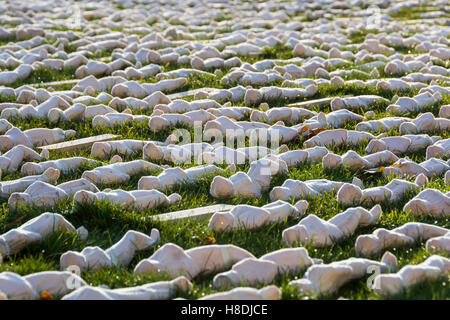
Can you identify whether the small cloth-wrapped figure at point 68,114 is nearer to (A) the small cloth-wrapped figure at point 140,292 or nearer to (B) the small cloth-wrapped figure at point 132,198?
(B) the small cloth-wrapped figure at point 132,198

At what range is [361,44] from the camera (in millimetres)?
6559

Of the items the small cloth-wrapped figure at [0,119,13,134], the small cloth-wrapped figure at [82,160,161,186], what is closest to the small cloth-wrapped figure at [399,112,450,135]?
the small cloth-wrapped figure at [82,160,161,186]

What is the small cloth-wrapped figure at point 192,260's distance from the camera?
2215 millimetres

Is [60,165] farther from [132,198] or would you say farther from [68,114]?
[68,114]

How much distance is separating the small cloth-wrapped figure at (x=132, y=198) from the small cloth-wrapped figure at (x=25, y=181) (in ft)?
1.08

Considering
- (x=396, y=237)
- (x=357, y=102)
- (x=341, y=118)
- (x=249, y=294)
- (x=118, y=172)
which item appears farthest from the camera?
(x=357, y=102)

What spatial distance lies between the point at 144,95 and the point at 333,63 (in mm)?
1876

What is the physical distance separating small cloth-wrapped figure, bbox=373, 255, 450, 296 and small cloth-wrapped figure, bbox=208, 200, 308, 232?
0.64 metres

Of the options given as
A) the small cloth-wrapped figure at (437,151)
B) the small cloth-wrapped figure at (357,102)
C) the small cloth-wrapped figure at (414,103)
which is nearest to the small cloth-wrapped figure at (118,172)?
the small cloth-wrapped figure at (437,151)

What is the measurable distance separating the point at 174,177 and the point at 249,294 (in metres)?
1.18

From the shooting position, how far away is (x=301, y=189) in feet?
9.52

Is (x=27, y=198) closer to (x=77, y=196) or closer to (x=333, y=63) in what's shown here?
(x=77, y=196)

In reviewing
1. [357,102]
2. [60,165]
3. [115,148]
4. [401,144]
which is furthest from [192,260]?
[357,102]

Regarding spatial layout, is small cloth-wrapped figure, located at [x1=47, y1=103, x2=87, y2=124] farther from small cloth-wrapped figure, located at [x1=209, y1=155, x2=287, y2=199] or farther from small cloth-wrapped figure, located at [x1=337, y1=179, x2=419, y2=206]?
small cloth-wrapped figure, located at [x1=337, y1=179, x2=419, y2=206]
